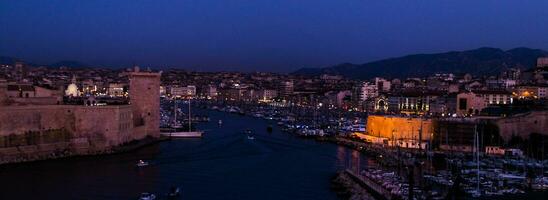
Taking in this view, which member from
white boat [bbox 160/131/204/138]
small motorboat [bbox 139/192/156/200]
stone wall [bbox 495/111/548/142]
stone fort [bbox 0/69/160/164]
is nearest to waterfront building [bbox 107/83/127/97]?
white boat [bbox 160/131/204/138]

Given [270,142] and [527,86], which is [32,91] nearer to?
[270,142]

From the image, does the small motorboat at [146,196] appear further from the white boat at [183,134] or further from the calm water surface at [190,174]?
the white boat at [183,134]

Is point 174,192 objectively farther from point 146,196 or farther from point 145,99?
point 145,99

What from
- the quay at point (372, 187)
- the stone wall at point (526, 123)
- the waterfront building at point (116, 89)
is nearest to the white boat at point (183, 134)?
the stone wall at point (526, 123)

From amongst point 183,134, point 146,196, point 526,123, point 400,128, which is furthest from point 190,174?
point 526,123

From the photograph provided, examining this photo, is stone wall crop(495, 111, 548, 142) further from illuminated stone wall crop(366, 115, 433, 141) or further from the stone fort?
the stone fort

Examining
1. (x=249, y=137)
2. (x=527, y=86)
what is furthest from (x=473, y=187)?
(x=527, y=86)
